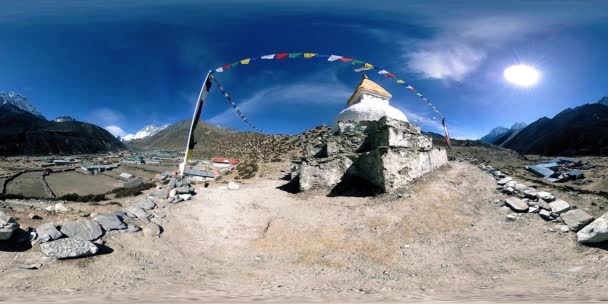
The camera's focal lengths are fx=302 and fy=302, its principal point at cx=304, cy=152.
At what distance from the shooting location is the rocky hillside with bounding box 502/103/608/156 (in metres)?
76.5

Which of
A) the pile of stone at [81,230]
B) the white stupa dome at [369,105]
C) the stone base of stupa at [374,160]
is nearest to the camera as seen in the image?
the pile of stone at [81,230]

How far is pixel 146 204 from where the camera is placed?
11.4m

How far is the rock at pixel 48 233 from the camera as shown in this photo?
7.23 metres

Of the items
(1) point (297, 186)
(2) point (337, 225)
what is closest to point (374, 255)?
(2) point (337, 225)

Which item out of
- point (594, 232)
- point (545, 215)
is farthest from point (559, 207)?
point (594, 232)

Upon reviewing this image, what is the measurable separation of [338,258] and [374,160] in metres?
7.59

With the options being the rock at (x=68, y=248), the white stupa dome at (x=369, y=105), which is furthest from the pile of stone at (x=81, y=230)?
the white stupa dome at (x=369, y=105)

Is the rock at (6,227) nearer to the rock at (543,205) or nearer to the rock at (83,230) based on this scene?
the rock at (83,230)

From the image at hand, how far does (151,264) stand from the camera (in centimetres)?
762

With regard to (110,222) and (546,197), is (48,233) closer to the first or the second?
(110,222)

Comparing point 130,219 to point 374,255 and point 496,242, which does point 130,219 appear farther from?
point 496,242

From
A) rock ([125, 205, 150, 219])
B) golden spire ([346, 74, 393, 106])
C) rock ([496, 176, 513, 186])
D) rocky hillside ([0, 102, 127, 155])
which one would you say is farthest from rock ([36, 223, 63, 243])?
rocky hillside ([0, 102, 127, 155])

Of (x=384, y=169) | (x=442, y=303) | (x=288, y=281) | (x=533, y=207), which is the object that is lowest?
(x=288, y=281)

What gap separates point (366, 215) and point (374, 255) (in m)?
3.26
